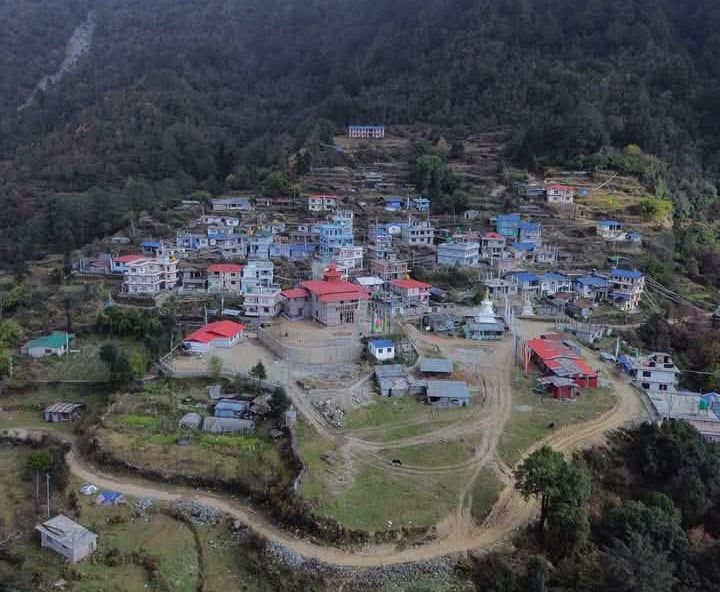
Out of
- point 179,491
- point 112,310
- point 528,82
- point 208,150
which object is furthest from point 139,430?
point 528,82

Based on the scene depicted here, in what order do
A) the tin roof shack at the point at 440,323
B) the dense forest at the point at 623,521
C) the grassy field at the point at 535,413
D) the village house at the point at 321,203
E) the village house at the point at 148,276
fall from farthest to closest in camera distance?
the village house at the point at 321,203 < the village house at the point at 148,276 < the tin roof shack at the point at 440,323 < the grassy field at the point at 535,413 < the dense forest at the point at 623,521

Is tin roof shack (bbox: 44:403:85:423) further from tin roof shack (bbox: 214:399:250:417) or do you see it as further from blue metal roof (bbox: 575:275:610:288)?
blue metal roof (bbox: 575:275:610:288)

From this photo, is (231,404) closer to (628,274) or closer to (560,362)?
(560,362)

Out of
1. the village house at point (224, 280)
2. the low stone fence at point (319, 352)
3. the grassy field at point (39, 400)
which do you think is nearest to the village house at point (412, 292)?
the low stone fence at point (319, 352)

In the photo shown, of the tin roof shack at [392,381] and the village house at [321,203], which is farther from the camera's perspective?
the village house at [321,203]

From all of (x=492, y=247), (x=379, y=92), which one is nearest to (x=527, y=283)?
(x=492, y=247)

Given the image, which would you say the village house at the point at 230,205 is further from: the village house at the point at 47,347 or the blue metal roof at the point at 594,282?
the blue metal roof at the point at 594,282

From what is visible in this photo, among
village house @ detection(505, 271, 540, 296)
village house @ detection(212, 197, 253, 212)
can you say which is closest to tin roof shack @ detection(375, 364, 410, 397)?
village house @ detection(505, 271, 540, 296)
